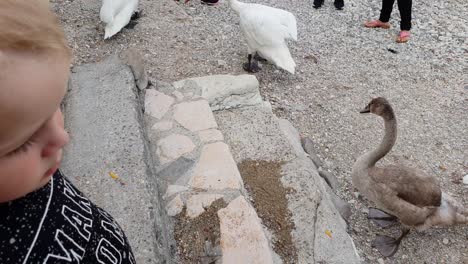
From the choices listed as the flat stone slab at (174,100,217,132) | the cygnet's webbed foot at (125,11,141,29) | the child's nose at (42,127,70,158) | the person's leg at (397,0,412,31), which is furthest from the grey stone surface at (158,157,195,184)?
the person's leg at (397,0,412,31)

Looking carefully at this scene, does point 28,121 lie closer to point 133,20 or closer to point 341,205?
point 341,205

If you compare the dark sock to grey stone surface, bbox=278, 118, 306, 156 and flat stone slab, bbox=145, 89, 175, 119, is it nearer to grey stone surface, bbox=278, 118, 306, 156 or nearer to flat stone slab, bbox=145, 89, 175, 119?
grey stone surface, bbox=278, 118, 306, 156

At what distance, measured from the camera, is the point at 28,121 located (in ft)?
2.49

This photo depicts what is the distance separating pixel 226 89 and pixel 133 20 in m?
1.81

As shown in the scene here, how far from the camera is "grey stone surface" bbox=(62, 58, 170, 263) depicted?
2375 mm

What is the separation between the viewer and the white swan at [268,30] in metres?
4.62

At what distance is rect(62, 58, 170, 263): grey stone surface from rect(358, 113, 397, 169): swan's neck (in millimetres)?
1713

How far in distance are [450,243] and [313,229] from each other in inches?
55.5

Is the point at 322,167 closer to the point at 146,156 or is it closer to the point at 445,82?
the point at 146,156

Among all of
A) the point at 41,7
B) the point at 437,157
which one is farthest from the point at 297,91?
the point at 41,7

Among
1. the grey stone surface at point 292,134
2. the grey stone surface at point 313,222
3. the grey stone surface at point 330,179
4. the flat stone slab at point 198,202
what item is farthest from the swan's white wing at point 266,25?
the flat stone slab at point 198,202

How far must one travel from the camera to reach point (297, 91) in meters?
5.02

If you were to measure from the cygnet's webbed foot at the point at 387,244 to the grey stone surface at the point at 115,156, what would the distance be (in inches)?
71.8

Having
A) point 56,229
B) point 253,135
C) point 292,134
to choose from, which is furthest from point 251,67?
point 56,229
